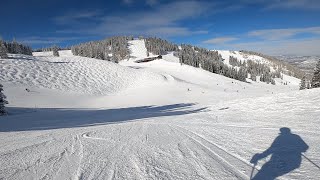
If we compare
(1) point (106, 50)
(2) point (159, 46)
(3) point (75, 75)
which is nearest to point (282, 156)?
(3) point (75, 75)

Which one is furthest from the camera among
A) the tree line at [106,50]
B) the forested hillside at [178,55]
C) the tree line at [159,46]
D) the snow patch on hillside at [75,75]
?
the tree line at [159,46]

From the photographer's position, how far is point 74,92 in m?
42.2

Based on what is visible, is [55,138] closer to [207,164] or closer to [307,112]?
[207,164]

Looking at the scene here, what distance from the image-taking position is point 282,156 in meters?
6.35

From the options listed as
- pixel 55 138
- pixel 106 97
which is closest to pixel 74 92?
pixel 106 97

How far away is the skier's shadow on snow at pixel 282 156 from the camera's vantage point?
5.30 m

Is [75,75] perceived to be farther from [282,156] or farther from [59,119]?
[282,156]

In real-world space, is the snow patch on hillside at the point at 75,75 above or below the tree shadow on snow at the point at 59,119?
above

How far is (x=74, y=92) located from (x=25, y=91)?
25.8 ft

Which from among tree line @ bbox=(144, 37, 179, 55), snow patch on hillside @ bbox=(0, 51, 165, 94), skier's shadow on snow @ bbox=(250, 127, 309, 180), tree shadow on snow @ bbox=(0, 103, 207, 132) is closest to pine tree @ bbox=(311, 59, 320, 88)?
snow patch on hillside @ bbox=(0, 51, 165, 94)

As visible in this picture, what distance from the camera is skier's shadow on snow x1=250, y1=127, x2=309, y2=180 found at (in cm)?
530

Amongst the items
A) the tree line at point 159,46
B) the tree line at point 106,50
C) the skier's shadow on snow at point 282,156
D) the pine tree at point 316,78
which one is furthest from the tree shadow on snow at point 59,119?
the tree line at point 159,46

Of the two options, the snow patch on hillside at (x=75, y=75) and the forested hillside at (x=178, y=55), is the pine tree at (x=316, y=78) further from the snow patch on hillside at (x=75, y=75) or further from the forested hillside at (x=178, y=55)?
the forested hillside at (x=178, y=55)

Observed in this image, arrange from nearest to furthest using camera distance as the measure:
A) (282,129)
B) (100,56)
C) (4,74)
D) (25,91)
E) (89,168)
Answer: (89,168) < (282,129) < (25,91) < (4,74) < (100,56)
